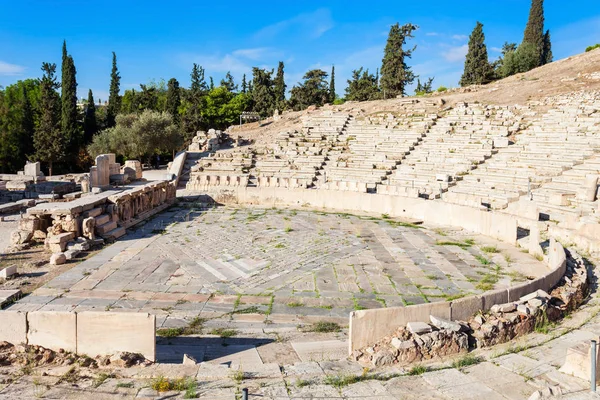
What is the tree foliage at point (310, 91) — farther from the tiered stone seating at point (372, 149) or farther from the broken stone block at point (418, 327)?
the broken stone block at point (418, 327)

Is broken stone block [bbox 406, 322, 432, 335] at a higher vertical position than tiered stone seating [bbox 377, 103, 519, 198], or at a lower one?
lower

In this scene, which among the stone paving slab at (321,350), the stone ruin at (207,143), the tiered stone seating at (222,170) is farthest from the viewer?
the stone ruin at (207,143)

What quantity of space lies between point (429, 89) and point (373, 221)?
138 feet

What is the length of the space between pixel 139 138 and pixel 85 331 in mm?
29716

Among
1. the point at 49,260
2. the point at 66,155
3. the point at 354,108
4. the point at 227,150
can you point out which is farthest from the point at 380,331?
the point at 66,155

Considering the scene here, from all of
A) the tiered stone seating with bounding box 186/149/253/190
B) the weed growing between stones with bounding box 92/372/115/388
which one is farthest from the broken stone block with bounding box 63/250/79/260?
the tiered stone seating with bounding box 186/149/253/190

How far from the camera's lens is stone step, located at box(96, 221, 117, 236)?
12.3m

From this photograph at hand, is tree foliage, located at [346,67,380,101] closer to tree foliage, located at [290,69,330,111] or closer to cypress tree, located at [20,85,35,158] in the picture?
tree foliage, located at [290,69,330,111]

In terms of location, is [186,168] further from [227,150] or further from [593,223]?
[593,223]

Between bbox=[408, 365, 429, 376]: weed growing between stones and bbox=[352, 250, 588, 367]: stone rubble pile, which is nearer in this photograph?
bbox=[408, 365, 429, 376]: weed growing between stones

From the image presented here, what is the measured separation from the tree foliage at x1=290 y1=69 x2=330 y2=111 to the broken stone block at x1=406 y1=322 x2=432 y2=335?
42.9 m

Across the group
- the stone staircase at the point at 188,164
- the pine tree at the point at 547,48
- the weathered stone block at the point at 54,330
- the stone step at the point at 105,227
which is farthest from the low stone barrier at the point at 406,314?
the pine tree at the point at 547,48

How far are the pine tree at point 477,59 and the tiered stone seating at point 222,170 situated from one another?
86.3ft

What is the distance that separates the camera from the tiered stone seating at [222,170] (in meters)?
21.8
